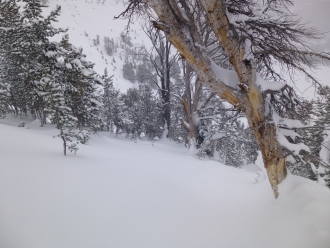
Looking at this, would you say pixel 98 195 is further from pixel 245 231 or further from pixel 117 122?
pixel 117 122

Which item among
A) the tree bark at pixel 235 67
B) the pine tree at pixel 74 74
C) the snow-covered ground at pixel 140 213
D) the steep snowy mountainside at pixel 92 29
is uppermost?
the steep snowy mountainside at pixel 92 29

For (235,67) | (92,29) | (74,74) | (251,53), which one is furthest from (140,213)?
(92,29)

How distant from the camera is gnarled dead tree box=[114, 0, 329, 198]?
232cm

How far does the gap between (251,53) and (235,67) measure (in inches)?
9.3

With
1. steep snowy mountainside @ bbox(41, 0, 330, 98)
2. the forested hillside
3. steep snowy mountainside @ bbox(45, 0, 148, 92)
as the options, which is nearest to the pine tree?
steep snowy mountainside @ bbox(41, 0, 330, 98)

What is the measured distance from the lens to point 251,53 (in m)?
2.36

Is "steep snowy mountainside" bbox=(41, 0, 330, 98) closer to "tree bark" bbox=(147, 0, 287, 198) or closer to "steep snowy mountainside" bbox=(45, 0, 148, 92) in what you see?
"steep snowy mountainside" bbox=(45, 0, 148, 92)

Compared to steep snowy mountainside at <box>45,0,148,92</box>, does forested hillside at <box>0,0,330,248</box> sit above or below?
below

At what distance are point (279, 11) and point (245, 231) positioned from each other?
2.75 meters

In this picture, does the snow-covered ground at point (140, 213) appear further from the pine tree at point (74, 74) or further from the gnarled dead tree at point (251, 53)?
the pine tree at point (74, 74)

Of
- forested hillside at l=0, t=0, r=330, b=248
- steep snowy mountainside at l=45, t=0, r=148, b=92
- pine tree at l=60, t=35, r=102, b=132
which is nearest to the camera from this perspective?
forested hillside at l=0, t=0, r=330, b=248

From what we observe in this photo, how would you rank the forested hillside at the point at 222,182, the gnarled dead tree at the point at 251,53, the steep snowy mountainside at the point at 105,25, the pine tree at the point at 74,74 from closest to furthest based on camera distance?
1. the forested hillside at the point at 222,182
2. the gnarled dead tree at the point at 251,53
3. the steep snowy mountainside at the point at 105,25
4. the pine tree at the point at 74,74

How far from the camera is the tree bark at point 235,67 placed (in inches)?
91.6

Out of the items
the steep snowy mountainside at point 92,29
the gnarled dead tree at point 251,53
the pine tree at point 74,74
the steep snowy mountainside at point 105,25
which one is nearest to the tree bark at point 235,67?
the gnarled dead tree at point 251,53
